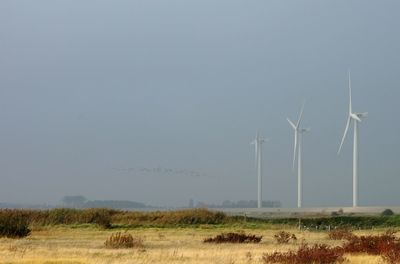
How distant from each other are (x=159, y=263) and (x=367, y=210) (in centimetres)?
11599

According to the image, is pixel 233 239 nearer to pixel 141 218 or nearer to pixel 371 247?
pixel 371 247

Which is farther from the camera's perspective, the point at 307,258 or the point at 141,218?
the point at 141,218

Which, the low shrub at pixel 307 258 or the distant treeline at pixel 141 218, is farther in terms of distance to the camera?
the distant treeline at pixel 141 218

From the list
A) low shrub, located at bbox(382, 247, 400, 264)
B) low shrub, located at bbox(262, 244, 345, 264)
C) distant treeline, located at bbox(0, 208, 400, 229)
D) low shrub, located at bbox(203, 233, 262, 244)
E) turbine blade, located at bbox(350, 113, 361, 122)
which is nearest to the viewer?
low shrub, located at bbox(382, 247, 400, 264)

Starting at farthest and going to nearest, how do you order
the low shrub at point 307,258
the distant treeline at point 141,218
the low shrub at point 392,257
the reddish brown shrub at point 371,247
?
the distant treeline at point 141,218 → the reddish brown shrub at point 371,247 → the low shrub at point 307,258 → the low shrub at point 392,257

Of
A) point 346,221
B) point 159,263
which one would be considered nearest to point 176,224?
point 346,221

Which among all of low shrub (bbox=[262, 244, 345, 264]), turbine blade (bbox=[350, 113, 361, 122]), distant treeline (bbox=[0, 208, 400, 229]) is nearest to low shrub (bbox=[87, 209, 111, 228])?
distant treeline (bbox=[0, 208, 400, 229])

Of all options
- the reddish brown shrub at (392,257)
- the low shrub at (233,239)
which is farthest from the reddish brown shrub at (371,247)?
the low shrub at (233,239)

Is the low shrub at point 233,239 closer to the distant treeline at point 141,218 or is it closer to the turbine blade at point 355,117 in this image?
the distant treeline at point 141,218

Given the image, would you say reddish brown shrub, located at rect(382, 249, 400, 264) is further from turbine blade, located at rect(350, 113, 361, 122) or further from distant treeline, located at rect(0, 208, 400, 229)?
turbine blade, located at rect(350, 113, 361, 122)

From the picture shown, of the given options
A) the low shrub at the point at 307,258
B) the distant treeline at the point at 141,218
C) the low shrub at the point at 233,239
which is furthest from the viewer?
the distant treeline at the point at 141,218

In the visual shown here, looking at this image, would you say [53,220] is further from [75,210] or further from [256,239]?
[256,239]

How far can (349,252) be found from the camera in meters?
27.9

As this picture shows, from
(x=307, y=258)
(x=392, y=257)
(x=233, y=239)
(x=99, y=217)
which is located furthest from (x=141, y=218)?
(x=392, y=257)
